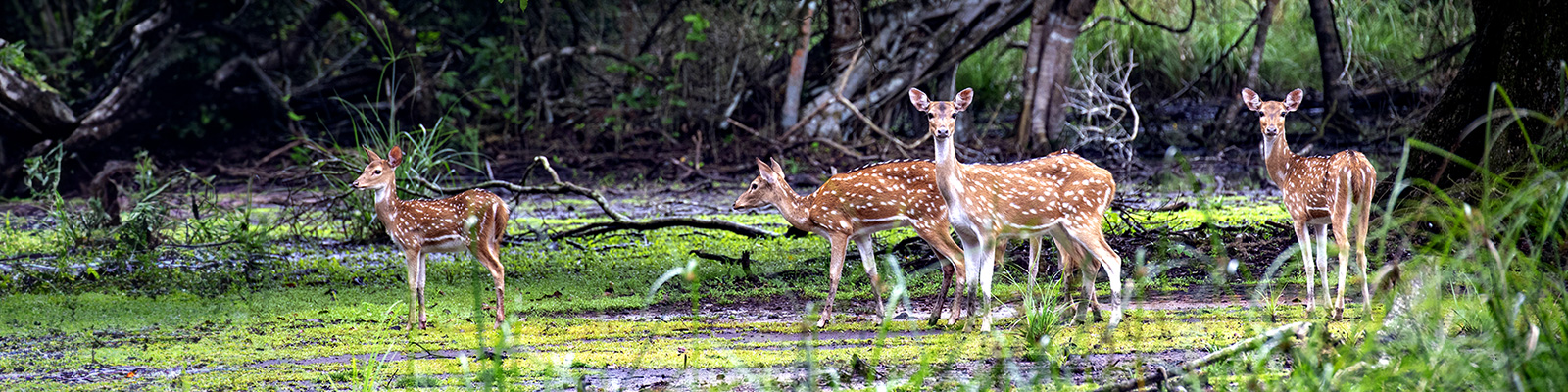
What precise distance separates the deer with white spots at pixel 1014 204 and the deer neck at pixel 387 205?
2.52m

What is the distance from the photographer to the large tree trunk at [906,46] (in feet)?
43.2

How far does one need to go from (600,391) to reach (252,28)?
37.6ft

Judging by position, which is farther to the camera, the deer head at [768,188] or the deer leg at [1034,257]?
the deer head at [768,188]

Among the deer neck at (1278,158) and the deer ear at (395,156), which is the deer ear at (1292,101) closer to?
the deer neck at (1278,158)

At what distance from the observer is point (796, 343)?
18.7ft

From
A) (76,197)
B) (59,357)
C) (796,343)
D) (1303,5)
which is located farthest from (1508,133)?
(76,197)

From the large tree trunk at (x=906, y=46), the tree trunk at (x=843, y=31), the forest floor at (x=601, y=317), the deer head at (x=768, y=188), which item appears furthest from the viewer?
the tree trunk at (x=843, y=31)

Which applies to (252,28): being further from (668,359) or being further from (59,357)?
(668,359)

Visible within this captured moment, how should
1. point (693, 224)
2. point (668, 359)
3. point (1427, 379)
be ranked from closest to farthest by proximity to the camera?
1. point (1427, 379)
2. point (668, 359)
3. point (693, 224)

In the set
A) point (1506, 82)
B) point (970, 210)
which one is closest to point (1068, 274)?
point (970, 210)

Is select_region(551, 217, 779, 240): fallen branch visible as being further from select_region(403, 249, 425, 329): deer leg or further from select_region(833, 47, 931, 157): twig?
select_region(833, 47, 931, 157): twig

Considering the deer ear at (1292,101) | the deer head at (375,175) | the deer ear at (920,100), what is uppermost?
the deer ear at (920,100)

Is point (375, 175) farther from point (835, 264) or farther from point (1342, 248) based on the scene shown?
point (1342, 248)

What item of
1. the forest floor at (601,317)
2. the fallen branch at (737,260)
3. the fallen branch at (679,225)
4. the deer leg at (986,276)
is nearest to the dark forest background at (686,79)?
the forest floor at (601,317)
